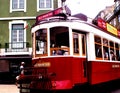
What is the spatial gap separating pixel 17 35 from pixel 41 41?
1351 centimetres

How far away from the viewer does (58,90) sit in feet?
35.6

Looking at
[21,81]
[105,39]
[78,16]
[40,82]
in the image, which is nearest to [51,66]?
[40,82]

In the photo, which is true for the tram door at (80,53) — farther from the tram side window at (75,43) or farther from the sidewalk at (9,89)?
the sidewalk at (9,89)

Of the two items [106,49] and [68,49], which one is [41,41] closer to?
[68,49]

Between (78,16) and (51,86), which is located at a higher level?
(78,16)

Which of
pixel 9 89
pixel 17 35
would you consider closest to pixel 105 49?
pixel 9 89

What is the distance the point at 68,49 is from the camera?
1112 centimetres

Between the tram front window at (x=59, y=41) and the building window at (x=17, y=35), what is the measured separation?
13353 mm

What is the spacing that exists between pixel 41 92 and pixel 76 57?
6.00ft

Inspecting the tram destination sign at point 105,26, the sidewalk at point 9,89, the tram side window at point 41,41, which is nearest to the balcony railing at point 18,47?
the sidewalk at point 9,89

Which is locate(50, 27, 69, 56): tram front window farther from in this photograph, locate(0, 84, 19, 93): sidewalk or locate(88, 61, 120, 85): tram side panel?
locate(0, 84, 19, 93): sidewalk

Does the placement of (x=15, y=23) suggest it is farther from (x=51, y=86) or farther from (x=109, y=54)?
(x=51, y=86)

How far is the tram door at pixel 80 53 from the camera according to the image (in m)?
11.4

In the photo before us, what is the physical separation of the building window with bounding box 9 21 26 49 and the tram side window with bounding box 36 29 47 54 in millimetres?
12661
